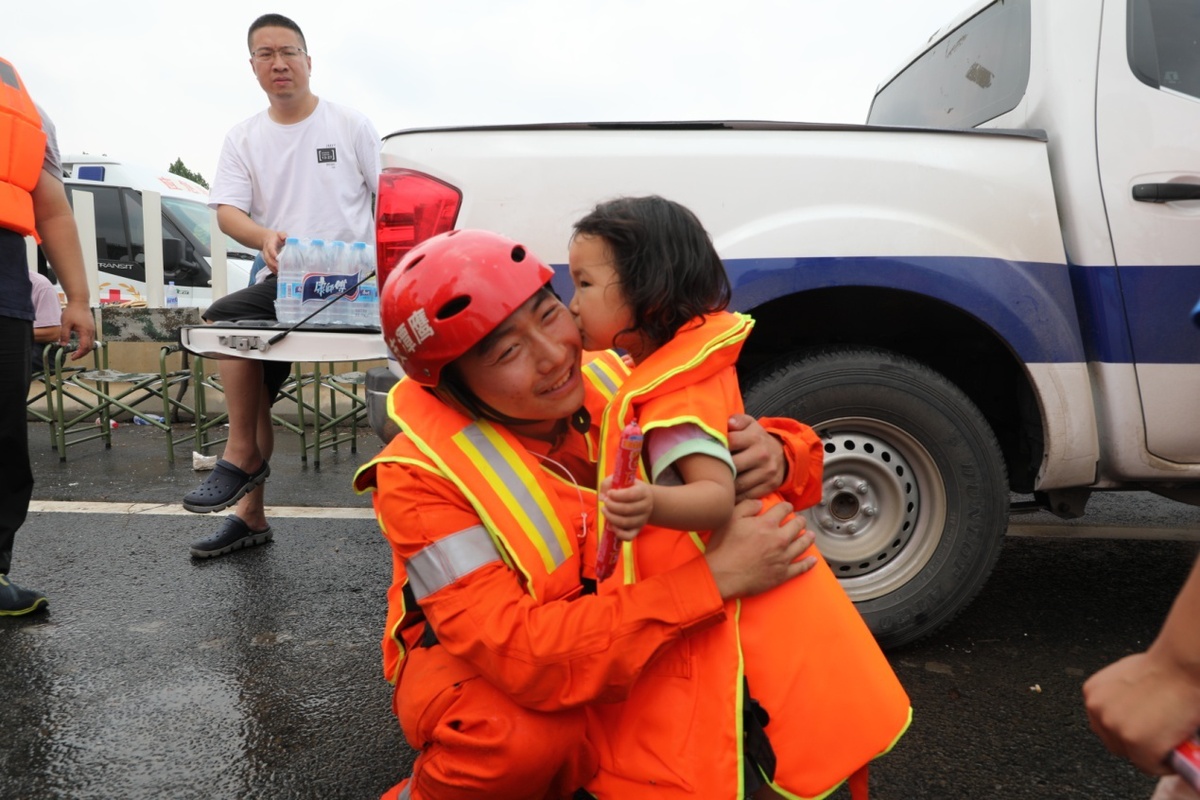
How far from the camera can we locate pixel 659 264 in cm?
150

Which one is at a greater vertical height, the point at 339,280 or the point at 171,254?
the point at 339,280

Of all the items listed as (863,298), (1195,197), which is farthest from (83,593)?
(1195,197)

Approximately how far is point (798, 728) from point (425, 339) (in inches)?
36.0

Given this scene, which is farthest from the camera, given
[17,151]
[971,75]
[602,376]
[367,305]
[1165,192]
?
[367,305]

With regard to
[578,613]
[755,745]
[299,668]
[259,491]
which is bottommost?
[259,491]

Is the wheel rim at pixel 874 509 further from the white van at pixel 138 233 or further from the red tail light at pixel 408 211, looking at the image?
the white van at pixel 138 233

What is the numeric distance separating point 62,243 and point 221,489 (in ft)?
3.63

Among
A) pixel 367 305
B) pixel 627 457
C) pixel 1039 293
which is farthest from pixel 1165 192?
pixel 367 305

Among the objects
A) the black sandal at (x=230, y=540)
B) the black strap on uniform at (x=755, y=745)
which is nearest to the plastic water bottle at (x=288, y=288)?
the black sandal at (x=230, y=540)

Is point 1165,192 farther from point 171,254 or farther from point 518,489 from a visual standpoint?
point 171,254

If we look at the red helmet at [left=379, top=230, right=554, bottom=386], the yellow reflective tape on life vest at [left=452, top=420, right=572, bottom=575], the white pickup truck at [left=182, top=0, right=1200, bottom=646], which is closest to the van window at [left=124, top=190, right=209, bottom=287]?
the white pickup truck at [left=182, top=0, right=1200, bottom=646]

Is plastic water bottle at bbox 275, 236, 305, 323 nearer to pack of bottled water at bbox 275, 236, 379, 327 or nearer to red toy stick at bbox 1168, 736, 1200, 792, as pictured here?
pack of bottled water at bbox 275, 236, 379, 327

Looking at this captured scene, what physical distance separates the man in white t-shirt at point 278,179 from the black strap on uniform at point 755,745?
9.42ft

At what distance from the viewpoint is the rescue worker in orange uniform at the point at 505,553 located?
1394mm
